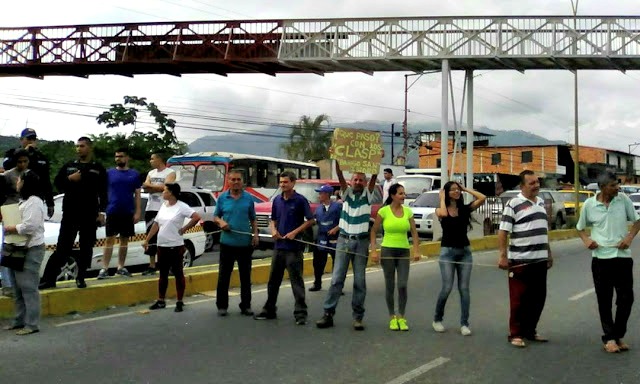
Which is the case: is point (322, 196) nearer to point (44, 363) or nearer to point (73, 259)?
point (73, 259)

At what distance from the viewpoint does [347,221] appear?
7.76 metres

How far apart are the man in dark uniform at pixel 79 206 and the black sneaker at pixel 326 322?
3.24 metres

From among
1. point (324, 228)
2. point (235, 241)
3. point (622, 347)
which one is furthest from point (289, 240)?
point (622, 347)

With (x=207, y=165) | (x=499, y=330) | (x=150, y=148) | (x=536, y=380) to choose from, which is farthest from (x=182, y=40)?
(x=536, y=380)

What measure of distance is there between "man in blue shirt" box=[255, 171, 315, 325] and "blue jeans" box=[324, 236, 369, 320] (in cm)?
49

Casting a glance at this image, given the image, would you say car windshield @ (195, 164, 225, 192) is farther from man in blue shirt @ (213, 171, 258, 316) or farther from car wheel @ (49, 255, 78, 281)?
man in blue shirt @ (213, 171, 258, 316)

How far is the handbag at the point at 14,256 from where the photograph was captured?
6906 millimetres

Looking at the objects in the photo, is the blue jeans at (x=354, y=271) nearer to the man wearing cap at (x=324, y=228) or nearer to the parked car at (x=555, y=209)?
the man wearing cap at (x=324, y=228)

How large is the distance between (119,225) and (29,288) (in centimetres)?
255

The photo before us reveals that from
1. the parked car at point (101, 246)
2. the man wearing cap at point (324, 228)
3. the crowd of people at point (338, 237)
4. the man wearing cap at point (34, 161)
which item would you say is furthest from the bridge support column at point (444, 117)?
the man wearing cap at point (34, 161)

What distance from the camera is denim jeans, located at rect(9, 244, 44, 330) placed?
7.01 m

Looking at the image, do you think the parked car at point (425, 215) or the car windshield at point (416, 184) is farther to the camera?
the car windshield at point (416, 184)

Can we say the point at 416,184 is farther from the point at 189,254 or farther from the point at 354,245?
the point at 354,245

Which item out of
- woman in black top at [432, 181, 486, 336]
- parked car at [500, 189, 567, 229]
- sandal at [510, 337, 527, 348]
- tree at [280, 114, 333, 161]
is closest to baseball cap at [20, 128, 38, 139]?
woman in black top at [432, 181, 486, 336]
